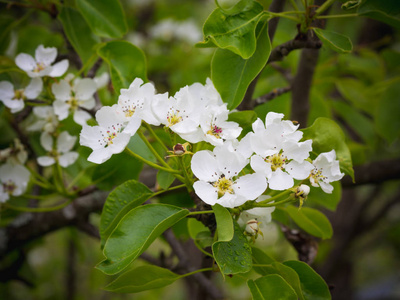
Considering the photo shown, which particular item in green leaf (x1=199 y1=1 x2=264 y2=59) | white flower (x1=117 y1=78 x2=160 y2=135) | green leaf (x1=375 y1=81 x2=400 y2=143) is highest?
green leaf (x1=199 y1=1 x2=264 y2=59)

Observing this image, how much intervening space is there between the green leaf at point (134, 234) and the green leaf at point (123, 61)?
46cm

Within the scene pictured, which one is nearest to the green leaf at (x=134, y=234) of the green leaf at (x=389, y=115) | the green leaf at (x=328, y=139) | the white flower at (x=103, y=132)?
the white flower at (x=103, y=132)

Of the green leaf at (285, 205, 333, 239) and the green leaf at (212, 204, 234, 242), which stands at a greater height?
the green leaf at (212, 204, 234, 242)

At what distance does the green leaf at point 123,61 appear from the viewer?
129cm

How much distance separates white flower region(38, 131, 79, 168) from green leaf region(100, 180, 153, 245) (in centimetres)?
39

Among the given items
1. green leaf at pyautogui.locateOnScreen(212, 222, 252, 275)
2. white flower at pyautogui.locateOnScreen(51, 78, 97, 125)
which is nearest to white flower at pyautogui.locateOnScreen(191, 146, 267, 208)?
green leaf at pyautogui.locateOnScreen(212, 222, 252, 275)

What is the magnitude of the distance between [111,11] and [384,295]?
3402mm

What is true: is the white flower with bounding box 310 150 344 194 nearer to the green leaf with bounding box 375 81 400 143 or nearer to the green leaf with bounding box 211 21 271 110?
the green leaf with bounding box 211 21 271 110

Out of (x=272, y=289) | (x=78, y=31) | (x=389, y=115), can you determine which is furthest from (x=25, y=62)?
(x=389, y=115)

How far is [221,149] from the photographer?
3.24 ft

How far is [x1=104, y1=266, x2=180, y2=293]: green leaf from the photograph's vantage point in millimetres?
1081

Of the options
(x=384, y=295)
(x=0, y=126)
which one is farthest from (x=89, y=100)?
(x=384, y=295)

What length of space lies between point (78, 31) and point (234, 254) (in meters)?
1.08

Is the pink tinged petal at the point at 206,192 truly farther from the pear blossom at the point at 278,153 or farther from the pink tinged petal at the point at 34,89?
the pink tinged petal at the point at 34,89
